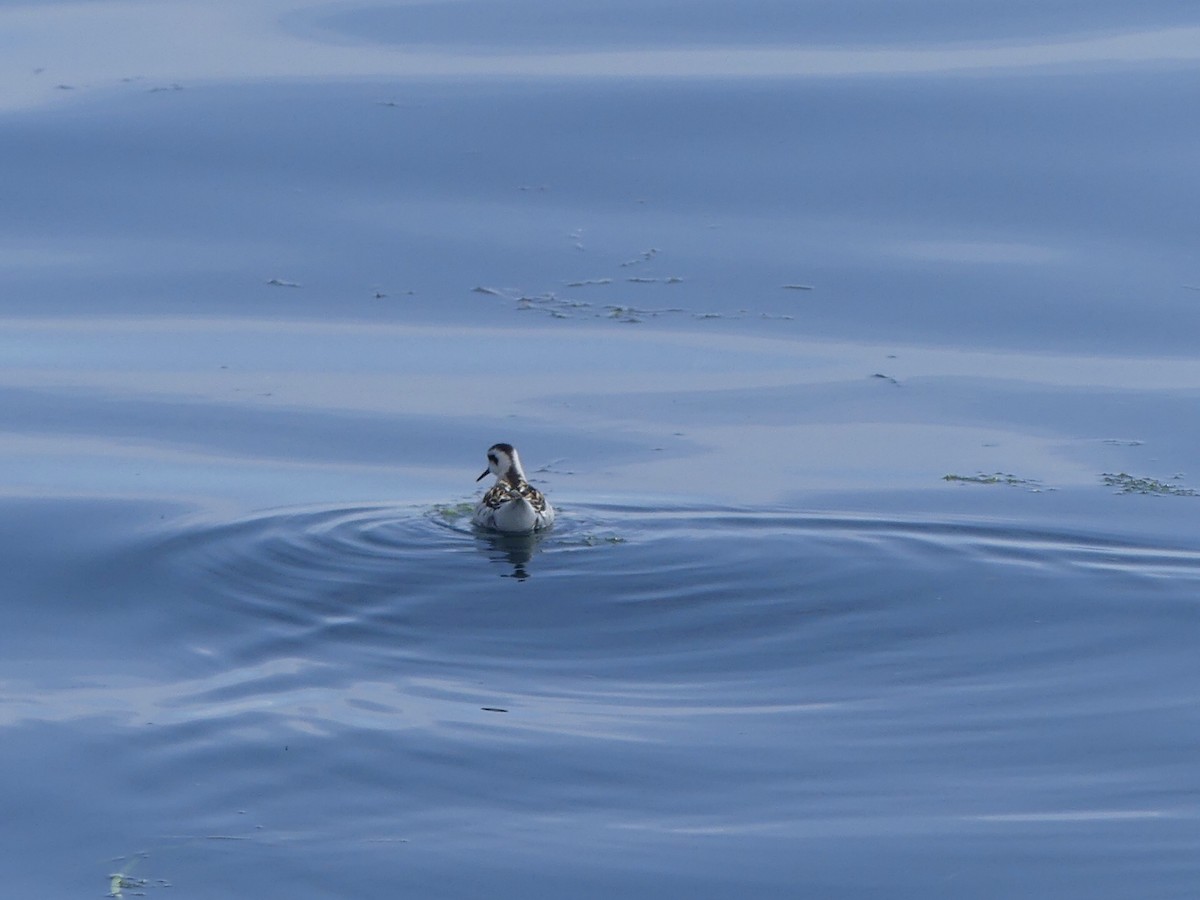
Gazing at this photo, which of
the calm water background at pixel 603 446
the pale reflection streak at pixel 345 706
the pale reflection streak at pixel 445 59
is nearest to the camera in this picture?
the calm water background at pixel 603 446

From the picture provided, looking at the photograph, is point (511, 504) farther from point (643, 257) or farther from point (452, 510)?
point (643, 257)

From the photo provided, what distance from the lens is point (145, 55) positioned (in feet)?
67.4

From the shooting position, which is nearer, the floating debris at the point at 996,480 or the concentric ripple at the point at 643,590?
the concentric ripple at the point at 643,590

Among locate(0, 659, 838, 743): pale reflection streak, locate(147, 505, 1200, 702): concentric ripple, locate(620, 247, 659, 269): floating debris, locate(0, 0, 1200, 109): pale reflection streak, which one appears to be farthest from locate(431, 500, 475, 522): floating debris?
locate(0, 0, 1200, 109): pale reflection streak

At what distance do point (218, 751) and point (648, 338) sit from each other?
7348 mm

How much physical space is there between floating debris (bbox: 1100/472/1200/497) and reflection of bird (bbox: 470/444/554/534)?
11.1ft

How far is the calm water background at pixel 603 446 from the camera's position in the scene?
7.46 m

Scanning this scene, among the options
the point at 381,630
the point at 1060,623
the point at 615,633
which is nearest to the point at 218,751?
the point at 381,630

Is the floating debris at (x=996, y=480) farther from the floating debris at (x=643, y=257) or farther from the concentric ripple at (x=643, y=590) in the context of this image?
the floating debris at (x=643, y=257)

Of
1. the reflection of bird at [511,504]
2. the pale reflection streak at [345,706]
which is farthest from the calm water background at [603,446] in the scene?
the reflection of bird at [511,504]

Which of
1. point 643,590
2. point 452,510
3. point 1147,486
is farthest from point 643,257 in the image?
point 643,590

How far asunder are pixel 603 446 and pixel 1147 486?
3415mm

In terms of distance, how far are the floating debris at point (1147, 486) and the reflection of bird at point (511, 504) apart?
11.1 ft

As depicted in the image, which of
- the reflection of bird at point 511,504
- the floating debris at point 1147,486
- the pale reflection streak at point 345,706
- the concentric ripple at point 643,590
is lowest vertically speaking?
the pale reflection streak at point 345,706
